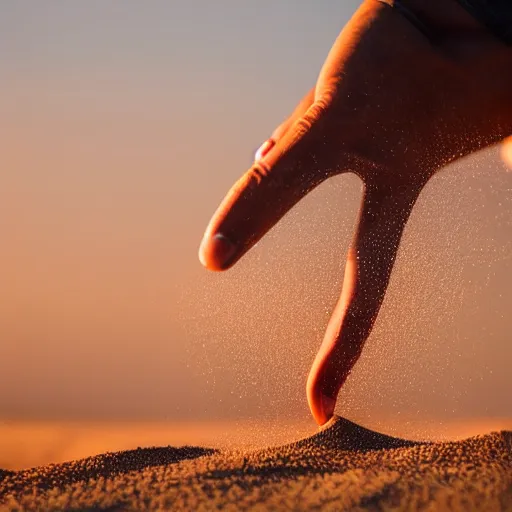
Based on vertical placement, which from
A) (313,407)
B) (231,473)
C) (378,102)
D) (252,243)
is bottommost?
(313,407)

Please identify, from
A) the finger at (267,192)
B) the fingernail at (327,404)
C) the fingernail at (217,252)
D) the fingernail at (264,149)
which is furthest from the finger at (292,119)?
Result: the fingernail at (327,404)

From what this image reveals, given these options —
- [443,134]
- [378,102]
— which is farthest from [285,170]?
[443,134]

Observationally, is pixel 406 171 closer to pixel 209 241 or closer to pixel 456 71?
pixel 456 71

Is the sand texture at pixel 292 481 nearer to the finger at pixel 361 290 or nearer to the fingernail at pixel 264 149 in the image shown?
the finger at pixel 361 290

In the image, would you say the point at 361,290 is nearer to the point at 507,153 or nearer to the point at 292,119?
the point at 292,119

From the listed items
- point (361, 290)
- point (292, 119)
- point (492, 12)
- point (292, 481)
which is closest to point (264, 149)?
point (292, 119)

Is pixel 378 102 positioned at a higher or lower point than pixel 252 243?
higher
